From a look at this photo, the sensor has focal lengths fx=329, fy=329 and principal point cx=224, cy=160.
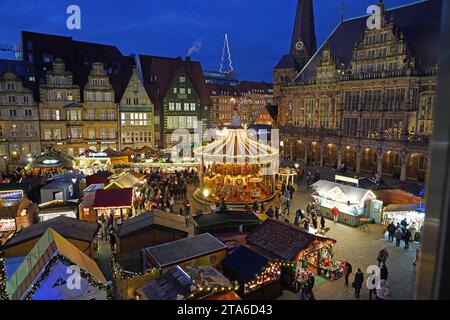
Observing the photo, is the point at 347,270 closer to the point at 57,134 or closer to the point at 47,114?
the point at 57,134

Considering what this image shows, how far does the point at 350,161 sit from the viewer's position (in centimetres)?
3578

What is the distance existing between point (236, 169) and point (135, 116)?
19.8 m

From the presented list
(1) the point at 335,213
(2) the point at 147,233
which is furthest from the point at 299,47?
(2) the point at 147,233

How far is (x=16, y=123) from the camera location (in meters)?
33.4

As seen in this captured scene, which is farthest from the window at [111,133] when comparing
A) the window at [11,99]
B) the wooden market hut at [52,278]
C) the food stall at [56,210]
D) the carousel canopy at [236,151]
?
the wooden market hut at [52,278]

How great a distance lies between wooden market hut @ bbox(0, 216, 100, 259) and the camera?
11742 millimetres

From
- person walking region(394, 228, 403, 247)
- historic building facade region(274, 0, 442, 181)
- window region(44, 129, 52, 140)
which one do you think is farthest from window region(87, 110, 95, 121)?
person walking region(394, 228, 403, 247)

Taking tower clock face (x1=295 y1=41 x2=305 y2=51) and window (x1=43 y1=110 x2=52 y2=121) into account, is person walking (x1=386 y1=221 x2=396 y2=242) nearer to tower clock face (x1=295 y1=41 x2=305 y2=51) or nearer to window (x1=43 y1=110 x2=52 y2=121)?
window (x1=43 y1=110 x2=52 y2=121)

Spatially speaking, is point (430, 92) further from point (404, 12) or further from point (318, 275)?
point (318, 275)

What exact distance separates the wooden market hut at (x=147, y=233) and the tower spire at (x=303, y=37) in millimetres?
40953

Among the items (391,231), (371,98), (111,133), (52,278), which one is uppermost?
(371,98)

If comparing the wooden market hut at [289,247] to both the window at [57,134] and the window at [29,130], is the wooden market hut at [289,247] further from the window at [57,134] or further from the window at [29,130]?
the window at [29,130]

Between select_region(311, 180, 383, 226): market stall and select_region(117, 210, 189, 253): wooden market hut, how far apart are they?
980cm

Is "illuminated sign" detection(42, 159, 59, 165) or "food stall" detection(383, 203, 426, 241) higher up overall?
"illuminated sign" detection(42, 159, 59, 165)
